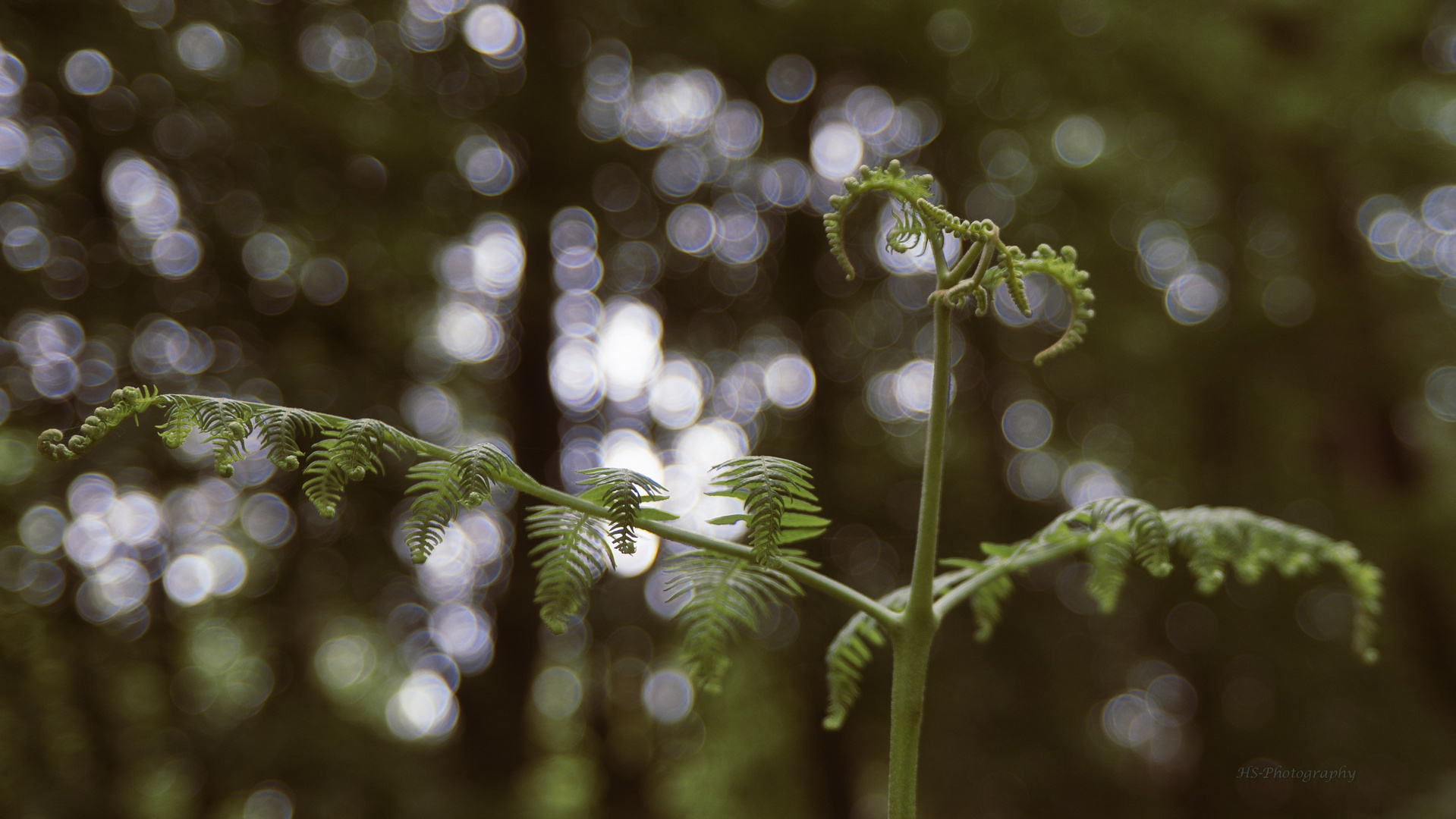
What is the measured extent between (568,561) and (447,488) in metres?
0.15

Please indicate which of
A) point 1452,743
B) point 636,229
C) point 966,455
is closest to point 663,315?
point 636,229

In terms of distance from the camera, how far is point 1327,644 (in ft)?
15.5

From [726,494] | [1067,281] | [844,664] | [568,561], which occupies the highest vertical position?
[1067,281]

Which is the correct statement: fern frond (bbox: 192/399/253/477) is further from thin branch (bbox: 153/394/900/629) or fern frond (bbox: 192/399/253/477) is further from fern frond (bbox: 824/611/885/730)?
fern frond (bbox: 824/611/885/730)

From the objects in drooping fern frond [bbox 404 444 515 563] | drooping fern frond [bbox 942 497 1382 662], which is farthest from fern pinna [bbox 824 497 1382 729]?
drooping fern frond [bbox 404 444 515 563]

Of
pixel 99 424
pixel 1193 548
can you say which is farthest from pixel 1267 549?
pixel 99 424

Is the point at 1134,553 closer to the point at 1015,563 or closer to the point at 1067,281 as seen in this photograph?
the point at 1015,563

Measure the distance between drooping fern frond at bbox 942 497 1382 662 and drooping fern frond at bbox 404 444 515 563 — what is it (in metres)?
0.63

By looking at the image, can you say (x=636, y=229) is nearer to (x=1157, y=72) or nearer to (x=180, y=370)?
(x=180, y=370)

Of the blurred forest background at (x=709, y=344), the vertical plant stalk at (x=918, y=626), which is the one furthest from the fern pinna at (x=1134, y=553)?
the blurred forest background at (x=709, y=344)

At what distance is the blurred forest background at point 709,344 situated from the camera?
427 cm

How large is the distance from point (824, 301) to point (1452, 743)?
450 centimetres

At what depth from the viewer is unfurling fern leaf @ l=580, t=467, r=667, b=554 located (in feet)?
2.50

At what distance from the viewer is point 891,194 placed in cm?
83
